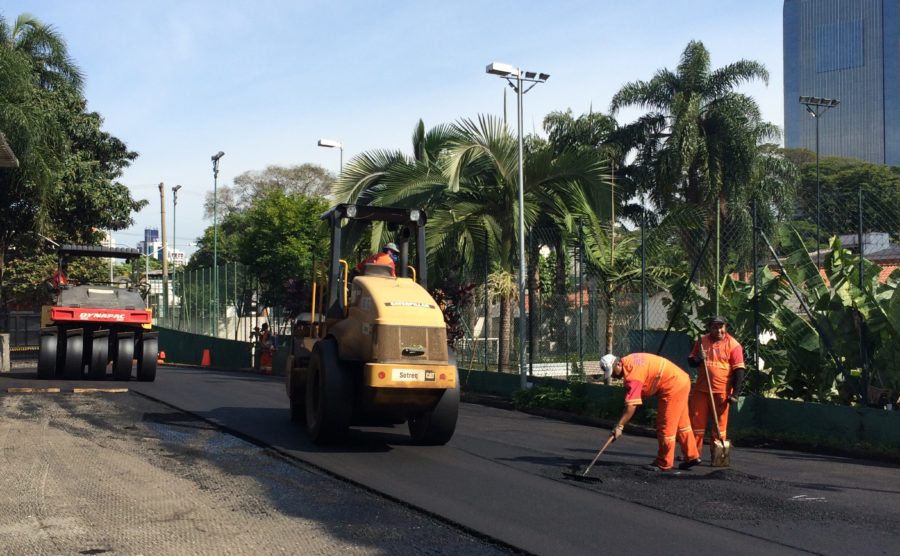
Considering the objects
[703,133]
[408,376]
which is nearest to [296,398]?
[408,376]

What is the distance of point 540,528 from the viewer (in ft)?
23.3

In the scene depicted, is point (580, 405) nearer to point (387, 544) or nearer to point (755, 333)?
point (755, 333)

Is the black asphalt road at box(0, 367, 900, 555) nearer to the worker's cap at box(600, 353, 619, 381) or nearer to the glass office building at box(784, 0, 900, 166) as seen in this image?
the worker's cap at box(600, 353, 619, 381)

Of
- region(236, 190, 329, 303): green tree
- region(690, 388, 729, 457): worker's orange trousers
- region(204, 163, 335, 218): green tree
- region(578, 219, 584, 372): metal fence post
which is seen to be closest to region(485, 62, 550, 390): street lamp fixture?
region(578, 219, 584, 372): metal fence post

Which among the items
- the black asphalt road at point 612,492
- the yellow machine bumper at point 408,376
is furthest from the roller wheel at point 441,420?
the yellow machine bumper at point 408,376

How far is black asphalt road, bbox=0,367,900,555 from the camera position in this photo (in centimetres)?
685

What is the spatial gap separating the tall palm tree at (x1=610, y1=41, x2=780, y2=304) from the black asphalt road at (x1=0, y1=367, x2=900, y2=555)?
19.5 meters

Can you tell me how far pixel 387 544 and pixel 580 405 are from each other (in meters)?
8.70

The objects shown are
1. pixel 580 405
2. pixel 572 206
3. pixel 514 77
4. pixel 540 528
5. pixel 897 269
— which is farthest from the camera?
pixel 572 206

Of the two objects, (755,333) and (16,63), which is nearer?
(755,333)

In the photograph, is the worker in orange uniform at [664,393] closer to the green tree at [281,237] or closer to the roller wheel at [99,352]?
the roller wheel at [99,352]

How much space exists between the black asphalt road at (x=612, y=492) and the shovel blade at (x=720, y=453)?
98mm

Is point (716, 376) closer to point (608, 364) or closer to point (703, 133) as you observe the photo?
point (608, 364)

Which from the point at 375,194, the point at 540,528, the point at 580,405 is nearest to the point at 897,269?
the point at 580,405
